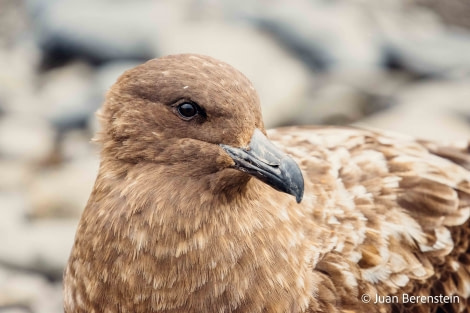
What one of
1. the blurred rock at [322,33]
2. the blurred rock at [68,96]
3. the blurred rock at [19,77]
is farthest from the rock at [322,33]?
the blurred rock at [19,77]

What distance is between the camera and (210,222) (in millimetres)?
3213

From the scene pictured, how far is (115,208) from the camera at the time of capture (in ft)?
10.7

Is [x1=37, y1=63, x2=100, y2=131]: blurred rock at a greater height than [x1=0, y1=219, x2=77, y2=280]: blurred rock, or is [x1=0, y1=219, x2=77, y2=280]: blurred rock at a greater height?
[x1=37, y1=63, x2=100, y2=131]: blurred rock

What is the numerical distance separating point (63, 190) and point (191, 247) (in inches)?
110

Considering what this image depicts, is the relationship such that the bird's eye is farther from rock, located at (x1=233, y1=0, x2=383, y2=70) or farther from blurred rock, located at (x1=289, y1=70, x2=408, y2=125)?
rock, located at (x1=233, y1=0, x2=383, y2=70)

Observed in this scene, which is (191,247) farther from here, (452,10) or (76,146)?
(452,10)

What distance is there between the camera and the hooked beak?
3029 mm

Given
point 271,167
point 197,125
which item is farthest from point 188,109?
point 271,167

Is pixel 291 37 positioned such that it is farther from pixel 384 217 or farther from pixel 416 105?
pixel 384 217

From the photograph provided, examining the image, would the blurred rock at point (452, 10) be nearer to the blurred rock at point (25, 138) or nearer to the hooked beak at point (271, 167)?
the blurred rock at point (25, 138)

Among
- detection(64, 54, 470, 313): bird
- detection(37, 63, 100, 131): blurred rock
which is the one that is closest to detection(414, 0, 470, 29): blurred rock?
detection(37, 63, 100, 131): blurred rock

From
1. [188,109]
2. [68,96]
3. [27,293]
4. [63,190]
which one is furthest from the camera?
[68,96]

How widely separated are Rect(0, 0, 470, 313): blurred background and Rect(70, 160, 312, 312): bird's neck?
2.80 metres

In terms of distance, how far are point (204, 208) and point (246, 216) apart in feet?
0.62
